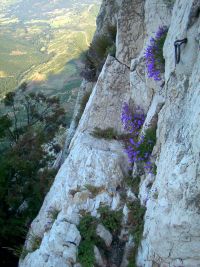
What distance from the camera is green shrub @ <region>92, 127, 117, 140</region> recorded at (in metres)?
11.7

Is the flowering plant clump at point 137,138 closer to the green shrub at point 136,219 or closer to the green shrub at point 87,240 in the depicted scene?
the green shrub at point 136,219

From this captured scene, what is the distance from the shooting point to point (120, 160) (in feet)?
34.8

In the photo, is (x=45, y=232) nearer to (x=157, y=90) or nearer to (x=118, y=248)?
(x=118, y=248)

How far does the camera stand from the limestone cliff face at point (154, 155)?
689cm

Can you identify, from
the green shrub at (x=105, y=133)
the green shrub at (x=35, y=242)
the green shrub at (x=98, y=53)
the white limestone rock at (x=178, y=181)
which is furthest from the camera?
the green shrub at (x=98, y=53)

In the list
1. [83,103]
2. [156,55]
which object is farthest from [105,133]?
[83,103]

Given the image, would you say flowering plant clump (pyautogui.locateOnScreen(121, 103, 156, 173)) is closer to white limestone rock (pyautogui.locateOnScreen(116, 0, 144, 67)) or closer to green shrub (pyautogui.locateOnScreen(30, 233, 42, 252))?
white limestone rock (pyautogui.locateOnScreen(116, 0, 144, 67))

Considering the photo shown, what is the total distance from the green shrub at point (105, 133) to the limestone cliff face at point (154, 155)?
0.59ft

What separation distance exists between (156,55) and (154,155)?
3.05 m

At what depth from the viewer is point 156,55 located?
32.2 ft

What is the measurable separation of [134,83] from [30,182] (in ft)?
25.4

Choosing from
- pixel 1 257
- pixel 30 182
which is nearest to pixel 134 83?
pixel 30 182

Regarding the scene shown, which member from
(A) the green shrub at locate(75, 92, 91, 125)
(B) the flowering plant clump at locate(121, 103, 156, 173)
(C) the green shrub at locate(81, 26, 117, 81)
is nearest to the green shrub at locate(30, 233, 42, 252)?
(B) the flowering plant clump at locate(121, 103, 156, 173)

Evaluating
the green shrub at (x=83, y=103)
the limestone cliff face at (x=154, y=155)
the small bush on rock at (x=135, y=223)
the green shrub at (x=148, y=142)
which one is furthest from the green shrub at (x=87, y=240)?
the green shrub at (x=83, y=103)
